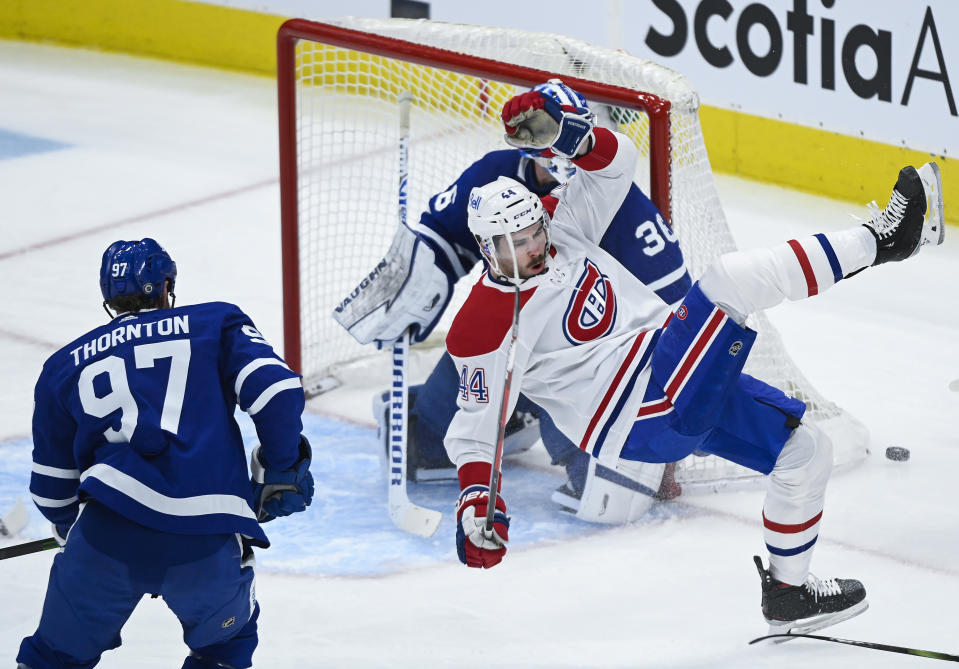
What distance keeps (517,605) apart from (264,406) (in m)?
1.08

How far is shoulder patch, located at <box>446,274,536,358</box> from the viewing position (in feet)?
10.2

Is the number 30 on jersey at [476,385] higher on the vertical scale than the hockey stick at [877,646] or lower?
higher

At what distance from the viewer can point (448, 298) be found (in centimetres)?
405

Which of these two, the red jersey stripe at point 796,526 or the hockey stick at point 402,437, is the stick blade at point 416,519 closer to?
the hockey stick at point 402,437

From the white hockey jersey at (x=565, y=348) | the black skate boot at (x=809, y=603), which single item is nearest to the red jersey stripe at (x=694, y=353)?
the white hockey jersey at (x=565, y=348)

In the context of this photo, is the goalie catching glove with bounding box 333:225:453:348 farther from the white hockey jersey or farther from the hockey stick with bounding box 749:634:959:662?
the hockey stick with bounding box 749:634:959:662

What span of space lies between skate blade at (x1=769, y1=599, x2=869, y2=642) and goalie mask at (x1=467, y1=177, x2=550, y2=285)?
0.96 meters

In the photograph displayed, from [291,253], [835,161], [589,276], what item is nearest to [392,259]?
[291,253]

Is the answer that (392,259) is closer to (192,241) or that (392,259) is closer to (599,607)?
(599,607)

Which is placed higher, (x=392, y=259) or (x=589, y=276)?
(x=589, y=276)

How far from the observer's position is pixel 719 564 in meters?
3.71

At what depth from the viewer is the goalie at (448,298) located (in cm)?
368

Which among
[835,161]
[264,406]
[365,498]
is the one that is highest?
[264,406]

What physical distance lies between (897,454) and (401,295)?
1.48m
